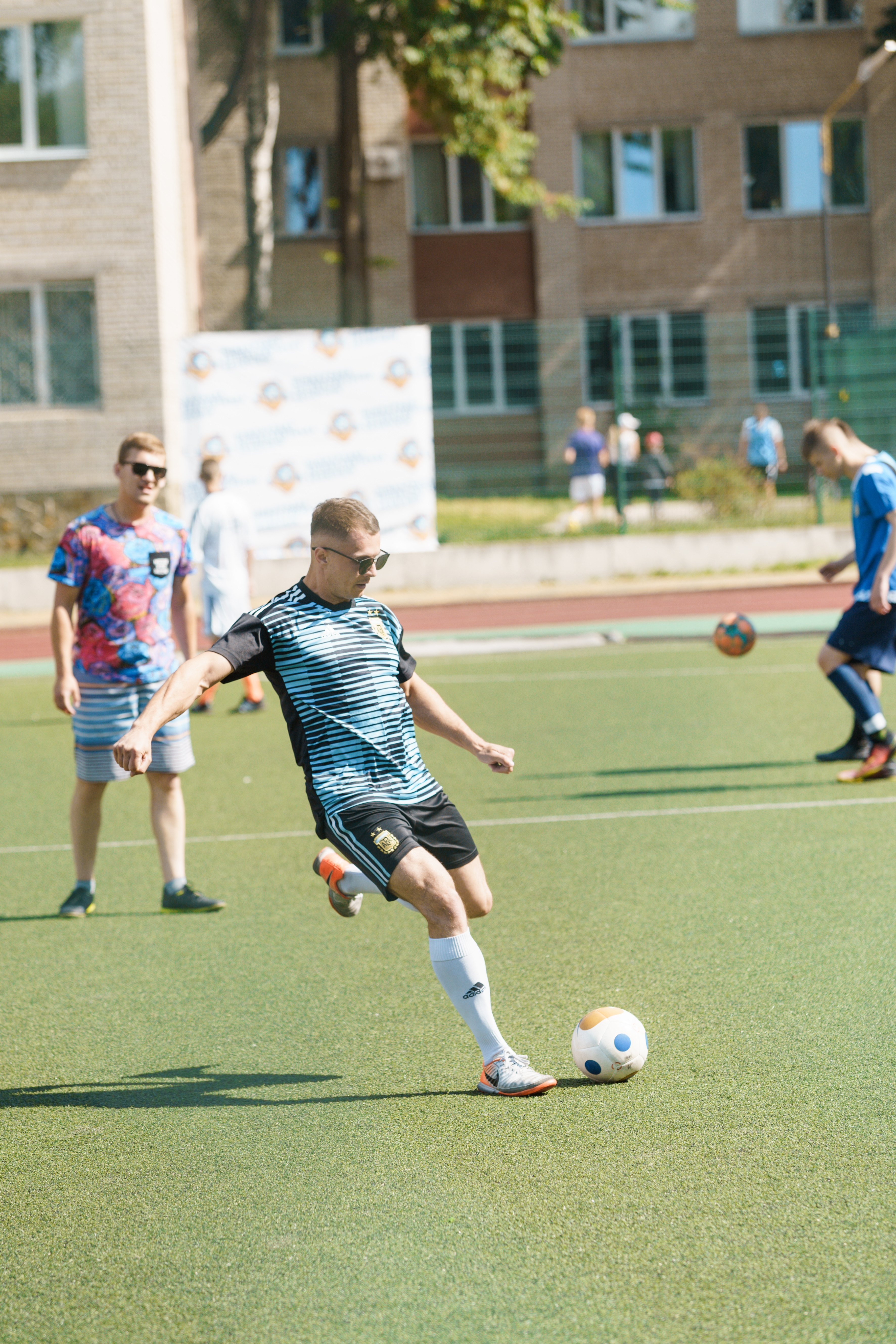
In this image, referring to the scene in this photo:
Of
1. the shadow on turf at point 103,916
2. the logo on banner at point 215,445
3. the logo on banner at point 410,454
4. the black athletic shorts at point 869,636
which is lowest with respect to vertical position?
the shadow on turf at point 103,916

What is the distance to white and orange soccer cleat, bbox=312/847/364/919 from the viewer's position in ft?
17.7

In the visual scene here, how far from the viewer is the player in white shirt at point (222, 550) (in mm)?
13695

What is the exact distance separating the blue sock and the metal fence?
14177 millimetres

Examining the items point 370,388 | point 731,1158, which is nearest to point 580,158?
point 370,388

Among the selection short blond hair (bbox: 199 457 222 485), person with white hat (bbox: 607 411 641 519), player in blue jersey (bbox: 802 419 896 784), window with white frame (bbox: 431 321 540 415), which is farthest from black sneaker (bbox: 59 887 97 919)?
window with white frame (bbox: 431 321 540 415)

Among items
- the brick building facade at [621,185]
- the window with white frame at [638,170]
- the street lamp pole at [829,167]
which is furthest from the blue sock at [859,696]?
the window with white frame at [638,170]

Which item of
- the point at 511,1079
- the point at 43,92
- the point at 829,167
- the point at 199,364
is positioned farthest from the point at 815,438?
the point at 829,167

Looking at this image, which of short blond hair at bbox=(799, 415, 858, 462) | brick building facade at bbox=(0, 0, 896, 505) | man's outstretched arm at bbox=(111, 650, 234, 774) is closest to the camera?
man's outstretched arm at bbox=(111, 650, 234, 774)

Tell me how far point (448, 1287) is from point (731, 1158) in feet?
3.36

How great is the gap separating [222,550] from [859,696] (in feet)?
19.8

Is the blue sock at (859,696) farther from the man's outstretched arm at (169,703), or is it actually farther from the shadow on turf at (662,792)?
the man's outstretched arm at (169,703)

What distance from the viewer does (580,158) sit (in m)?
37.4

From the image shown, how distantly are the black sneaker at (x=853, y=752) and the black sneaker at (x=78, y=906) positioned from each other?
4.96 m

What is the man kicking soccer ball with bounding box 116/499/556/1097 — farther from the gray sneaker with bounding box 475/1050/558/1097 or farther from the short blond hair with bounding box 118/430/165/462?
the short blond hair with bounding box 118/430/165/462
